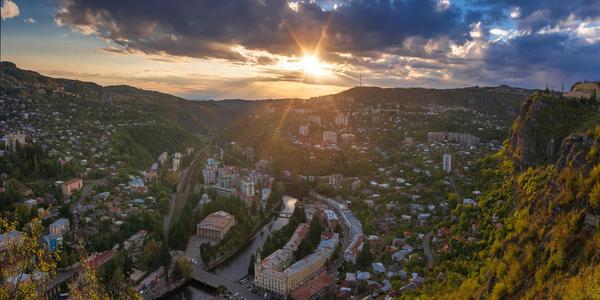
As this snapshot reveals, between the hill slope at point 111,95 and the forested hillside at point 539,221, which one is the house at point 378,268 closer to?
the forested hillside at point 539,221

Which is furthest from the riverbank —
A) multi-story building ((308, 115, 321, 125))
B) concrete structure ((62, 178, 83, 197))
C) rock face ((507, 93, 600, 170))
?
multi-story building ((308, 115, 321, 125))

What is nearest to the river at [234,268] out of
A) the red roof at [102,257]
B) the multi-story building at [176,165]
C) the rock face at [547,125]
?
the red roof at [102,257]

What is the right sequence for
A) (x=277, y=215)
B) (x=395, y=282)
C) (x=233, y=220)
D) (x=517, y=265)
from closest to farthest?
(x=517, y=265), (x=395, y=282), (x=233, y=220), (x=277, y=215)

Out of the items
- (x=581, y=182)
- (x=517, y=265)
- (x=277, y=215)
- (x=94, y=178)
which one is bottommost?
(x=277, y=215)

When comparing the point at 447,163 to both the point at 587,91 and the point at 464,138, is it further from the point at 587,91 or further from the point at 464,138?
the point at 464,138

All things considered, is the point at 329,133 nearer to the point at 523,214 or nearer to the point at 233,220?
the point at 233,220

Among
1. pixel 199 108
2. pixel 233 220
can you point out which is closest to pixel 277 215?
pixel 233 220
